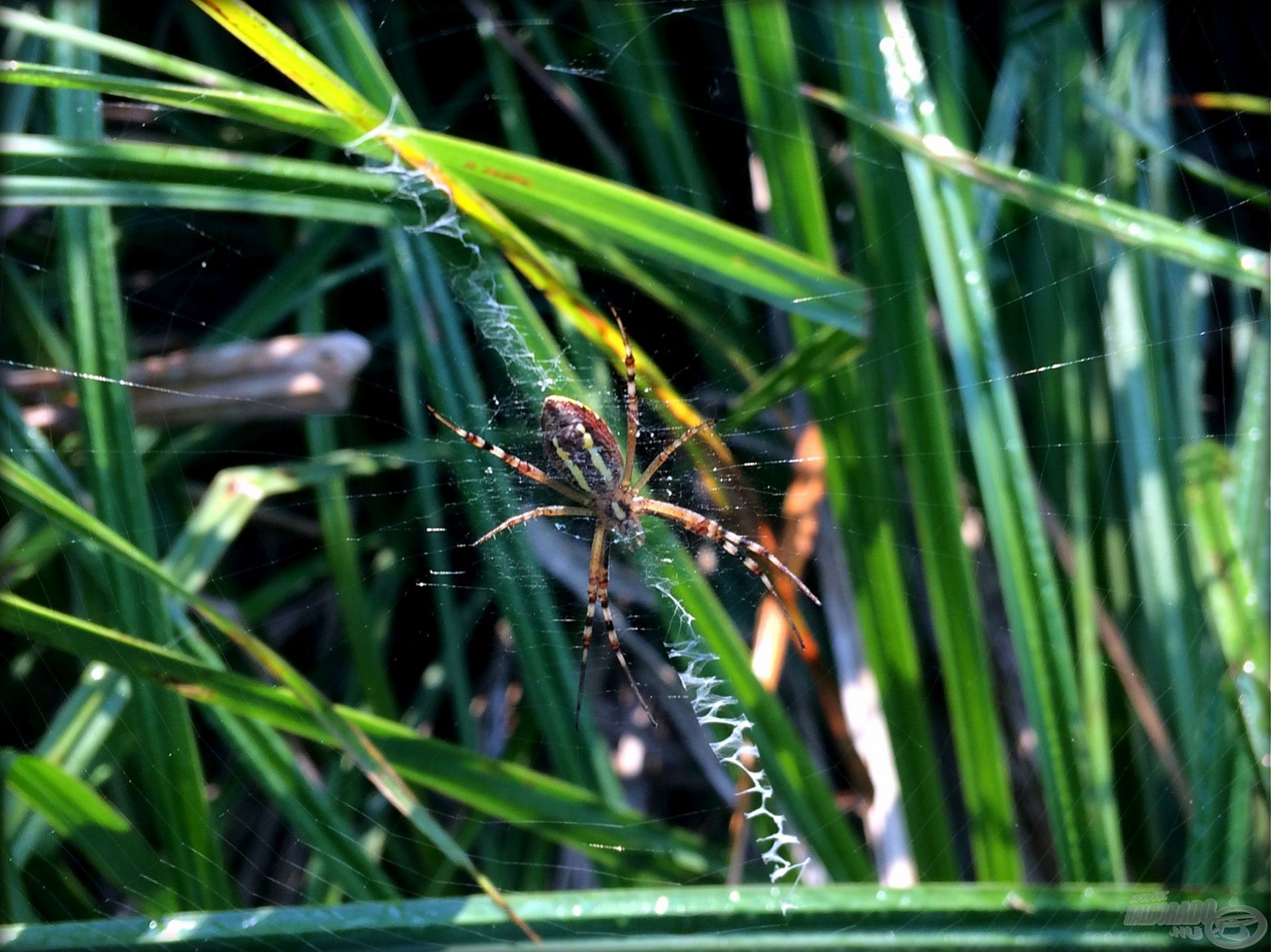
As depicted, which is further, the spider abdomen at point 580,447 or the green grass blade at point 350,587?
the spider abdomen at point 580,447

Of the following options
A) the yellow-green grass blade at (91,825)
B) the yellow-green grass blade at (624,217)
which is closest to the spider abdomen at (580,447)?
the yellow-green grass blade at (624,217)

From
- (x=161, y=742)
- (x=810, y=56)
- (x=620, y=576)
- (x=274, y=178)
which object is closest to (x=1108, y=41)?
(x=810, y=56)

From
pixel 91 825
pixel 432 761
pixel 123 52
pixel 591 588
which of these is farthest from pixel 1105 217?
pixel 91 825

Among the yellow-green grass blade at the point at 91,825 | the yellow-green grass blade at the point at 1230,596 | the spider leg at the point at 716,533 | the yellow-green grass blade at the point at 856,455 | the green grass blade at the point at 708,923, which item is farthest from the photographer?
the spider leg at the point at 716,533

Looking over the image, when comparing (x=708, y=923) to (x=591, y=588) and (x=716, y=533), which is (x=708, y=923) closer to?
(x=591, y=588)

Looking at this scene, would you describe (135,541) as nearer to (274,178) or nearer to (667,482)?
→ (274,178)

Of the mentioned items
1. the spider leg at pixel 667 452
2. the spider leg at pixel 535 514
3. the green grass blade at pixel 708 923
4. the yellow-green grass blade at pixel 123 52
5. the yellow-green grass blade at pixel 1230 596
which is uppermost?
the yellow-green grass blade at pixel 123 52

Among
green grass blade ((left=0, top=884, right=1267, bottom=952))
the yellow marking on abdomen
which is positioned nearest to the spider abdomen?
the yellow marking on abdomen

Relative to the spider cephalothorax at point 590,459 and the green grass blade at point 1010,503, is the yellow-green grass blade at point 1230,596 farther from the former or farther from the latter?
the spider cephalothorax at point 590,459
